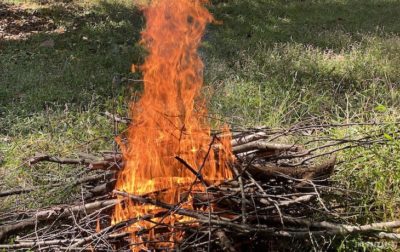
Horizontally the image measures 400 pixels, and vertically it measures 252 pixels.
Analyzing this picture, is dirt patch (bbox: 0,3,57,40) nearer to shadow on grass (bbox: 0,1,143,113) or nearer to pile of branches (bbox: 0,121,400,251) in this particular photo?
shadow on grass (bbox: 0,1,143,113)

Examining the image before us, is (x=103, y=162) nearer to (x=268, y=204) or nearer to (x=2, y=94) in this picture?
(x=268, y=204)

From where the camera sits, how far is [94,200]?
10.6 ft

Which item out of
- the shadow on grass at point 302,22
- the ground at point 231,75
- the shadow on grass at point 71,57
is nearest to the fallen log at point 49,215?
the ground at point 231,75

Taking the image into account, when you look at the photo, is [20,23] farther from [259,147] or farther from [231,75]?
[259,147]

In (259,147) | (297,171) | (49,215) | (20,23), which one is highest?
(20,23)

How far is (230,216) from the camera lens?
115 inches

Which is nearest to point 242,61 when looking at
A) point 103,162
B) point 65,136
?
point 65,136

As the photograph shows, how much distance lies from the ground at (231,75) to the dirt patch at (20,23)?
0.02 metres

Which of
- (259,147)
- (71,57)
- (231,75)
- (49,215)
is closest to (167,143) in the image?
(259,147)

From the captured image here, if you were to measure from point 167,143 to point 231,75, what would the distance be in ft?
11.3

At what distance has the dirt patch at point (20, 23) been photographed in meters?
9.29

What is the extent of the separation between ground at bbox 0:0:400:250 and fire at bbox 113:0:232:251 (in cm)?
81

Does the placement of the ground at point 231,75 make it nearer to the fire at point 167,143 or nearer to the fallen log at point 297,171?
the fallen log at point 297,171

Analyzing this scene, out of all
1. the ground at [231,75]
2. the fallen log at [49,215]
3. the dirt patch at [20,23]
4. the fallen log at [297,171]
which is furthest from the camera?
the dirt patch at [20,23]
